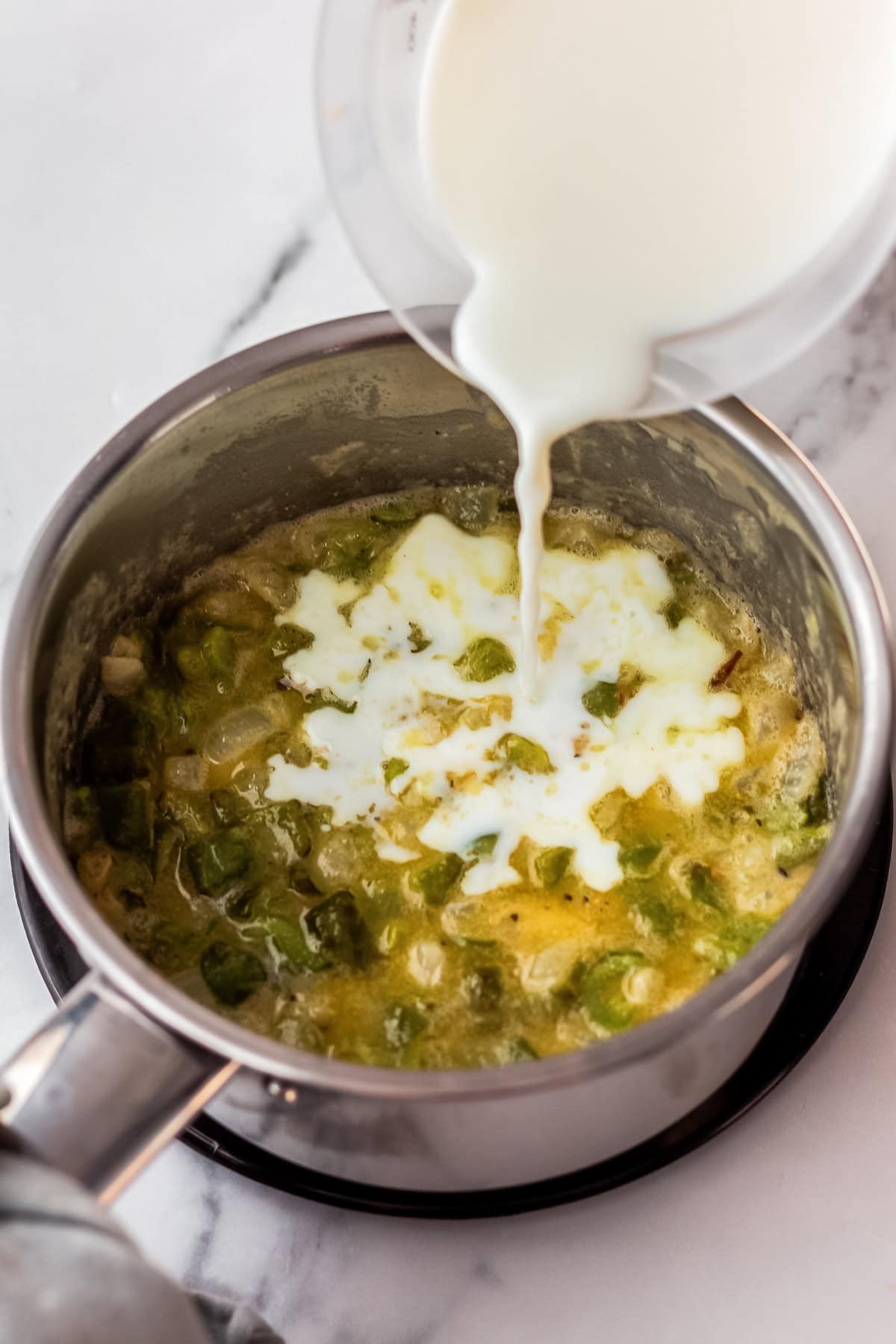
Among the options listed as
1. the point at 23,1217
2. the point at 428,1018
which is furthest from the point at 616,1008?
the point at 23,1217

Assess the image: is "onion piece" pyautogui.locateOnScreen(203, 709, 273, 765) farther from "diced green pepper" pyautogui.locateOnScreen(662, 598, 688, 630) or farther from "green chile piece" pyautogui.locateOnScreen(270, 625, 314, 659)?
"diced green pepper" pyautogui.locateOnScreen(662, 598, 688, 630)

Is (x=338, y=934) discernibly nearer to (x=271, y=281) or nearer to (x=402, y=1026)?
(x=402, y=1026)

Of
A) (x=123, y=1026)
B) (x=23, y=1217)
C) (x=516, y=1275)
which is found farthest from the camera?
(x=516, y=1275)

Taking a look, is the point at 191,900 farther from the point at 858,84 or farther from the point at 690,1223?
the point at 858,84

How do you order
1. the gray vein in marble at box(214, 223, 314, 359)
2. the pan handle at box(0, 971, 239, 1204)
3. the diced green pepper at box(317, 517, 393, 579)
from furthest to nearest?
1. the gray vein in marble at box(214, 223, 314, 359)
2. the diced green pepper at box(317, 517, 393, 579)
3. the pan handle at box(0, 971, 239, 1204)

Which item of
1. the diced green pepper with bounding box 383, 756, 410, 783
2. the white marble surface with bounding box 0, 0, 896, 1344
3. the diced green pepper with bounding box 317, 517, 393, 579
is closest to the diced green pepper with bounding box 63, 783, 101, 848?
the white marble surface with bounding box 0, 0, 896, 1344
